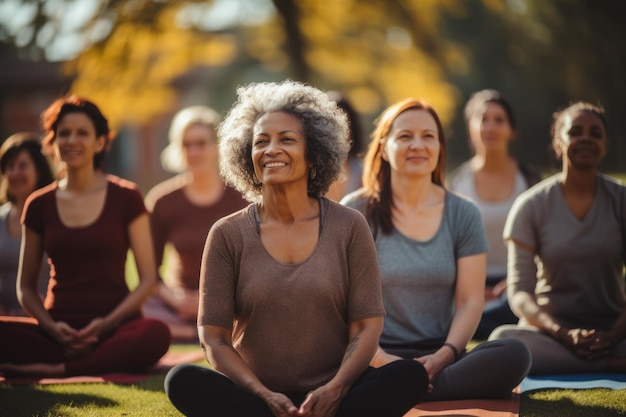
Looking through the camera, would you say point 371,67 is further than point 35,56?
Yes

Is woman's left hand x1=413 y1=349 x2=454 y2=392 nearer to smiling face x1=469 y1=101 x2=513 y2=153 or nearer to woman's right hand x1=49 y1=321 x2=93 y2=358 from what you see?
woman's right hand x1=49 y1=321 x2=93 y2=358

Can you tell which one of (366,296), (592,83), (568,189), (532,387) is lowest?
(532,387)

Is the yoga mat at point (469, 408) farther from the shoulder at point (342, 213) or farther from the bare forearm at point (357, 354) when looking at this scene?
the shoulder at point (342, 213)

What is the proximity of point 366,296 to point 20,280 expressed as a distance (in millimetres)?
2989

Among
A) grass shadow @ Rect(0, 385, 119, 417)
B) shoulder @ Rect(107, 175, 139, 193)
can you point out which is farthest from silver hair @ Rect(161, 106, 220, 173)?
grass shadow @ Rect(0, 385, 119, 417)

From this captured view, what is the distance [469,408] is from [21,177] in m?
4.23

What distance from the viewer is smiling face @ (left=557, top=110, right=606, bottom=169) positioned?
18.0 ft

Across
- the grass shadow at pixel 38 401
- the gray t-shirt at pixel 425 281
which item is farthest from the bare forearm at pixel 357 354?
the grass shadow at pixel 38 401

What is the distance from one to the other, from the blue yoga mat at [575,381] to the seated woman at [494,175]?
6.77 feet

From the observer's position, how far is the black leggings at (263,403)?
3658mm

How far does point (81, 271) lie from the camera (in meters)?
5.91

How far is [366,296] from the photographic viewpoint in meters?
3.86

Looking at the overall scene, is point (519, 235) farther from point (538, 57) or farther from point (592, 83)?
point (538, 57)

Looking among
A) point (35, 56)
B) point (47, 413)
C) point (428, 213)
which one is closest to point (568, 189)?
point (428, 213)
